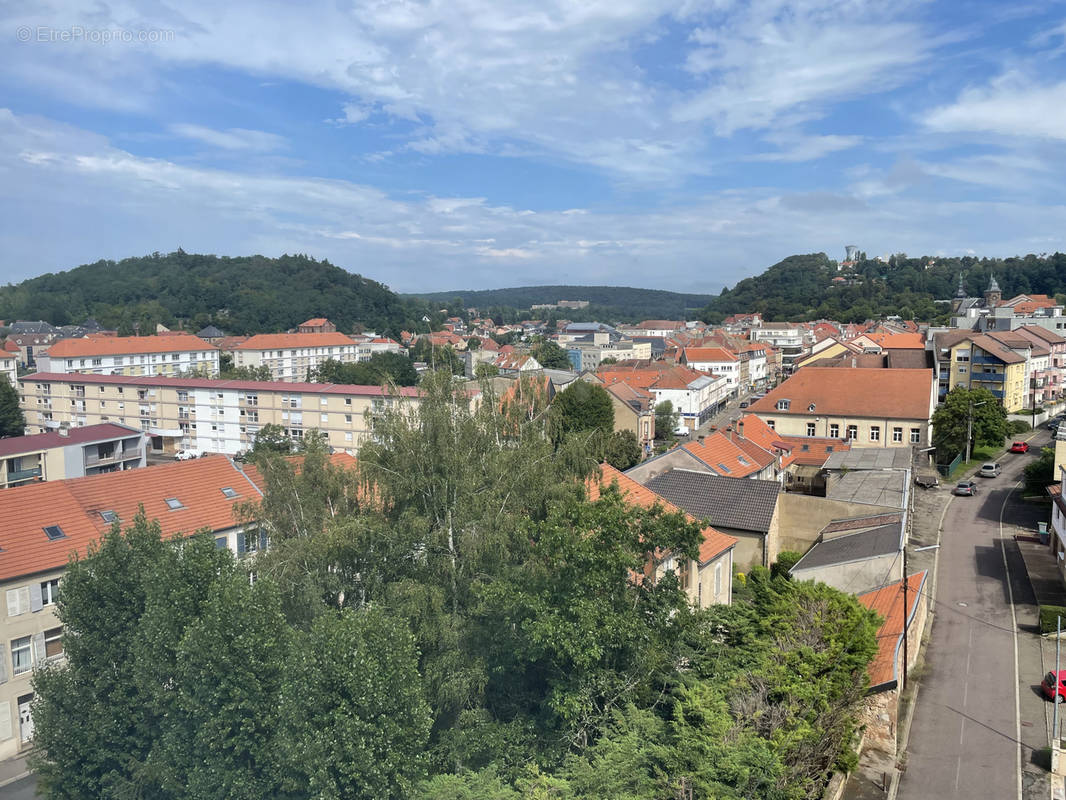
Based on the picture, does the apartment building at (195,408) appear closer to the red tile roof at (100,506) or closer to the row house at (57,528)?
A: the red tile roof at (100,506)

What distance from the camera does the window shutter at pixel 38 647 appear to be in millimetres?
22153

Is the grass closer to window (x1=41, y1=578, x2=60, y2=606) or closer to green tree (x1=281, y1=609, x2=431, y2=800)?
green tree (x1=281, y1=609, x2=431, y2=800)

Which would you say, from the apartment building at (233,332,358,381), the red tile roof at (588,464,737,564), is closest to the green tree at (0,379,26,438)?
the apartment building at (233,332,358,381)

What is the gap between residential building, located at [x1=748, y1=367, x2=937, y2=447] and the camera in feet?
174

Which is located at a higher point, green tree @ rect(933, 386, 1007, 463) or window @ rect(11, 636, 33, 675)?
green tree @ rect(933, 386, 1007, 463)

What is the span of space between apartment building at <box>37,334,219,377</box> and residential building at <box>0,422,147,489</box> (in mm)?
37562

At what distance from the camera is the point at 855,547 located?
2994 centimetres

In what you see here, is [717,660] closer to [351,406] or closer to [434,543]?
[434,543]

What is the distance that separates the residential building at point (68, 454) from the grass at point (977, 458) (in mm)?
53304

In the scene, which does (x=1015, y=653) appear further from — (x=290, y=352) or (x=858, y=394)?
(x=290, y=352)

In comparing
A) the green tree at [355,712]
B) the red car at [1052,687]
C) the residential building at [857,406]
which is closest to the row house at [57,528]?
the green tree at [355,712]

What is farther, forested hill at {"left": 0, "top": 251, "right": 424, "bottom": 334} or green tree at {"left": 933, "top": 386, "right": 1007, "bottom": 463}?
forested hill at {"left": 0, "top": 251, "right": 424, "bottom": 334}

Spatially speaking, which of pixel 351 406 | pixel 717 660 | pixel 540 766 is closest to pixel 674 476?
pixel 717 660

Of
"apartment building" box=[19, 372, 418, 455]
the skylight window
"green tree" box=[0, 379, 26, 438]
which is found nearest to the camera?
the skylight window
